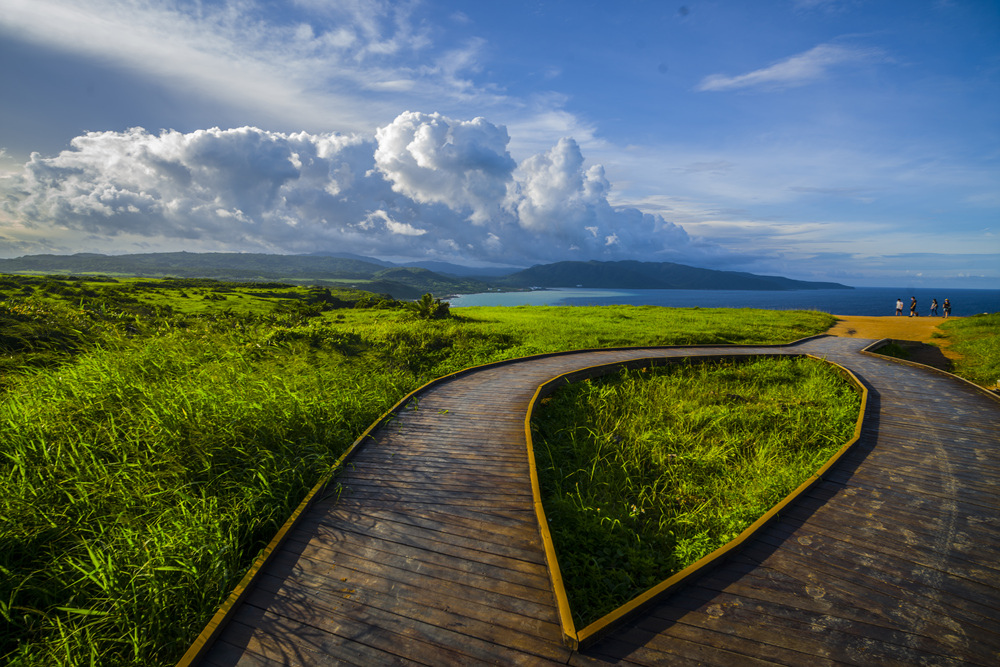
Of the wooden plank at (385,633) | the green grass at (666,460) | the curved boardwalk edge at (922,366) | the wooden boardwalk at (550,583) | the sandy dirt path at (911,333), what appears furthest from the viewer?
the sandy dirt path at (911,333)

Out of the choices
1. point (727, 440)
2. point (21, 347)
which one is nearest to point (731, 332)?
point (727, 440)

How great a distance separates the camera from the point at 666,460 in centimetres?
876

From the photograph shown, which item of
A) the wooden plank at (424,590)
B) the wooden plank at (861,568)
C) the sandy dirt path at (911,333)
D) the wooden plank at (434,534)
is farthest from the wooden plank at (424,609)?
the sandy dirt path at (911,333)

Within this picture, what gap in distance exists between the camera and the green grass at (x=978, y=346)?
15.8 m

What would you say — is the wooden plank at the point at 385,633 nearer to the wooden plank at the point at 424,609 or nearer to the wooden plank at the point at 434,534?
the wooden plank at the point at 424,609

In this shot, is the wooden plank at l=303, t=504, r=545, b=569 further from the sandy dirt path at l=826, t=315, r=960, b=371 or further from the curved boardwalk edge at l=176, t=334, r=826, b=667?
the sandy dirt path at l=826, t=315, r=960, b=371

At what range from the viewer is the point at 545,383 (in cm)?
1100

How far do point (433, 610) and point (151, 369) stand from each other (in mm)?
9256

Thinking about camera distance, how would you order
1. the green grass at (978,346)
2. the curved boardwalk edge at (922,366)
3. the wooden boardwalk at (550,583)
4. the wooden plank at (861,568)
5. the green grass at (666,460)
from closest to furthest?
1. the wooden boardwalk at (550,583)
2. the wooden plank at (861,568)
3. the green grass at (666,460)
4. the curved boardwalk edge at (922,366)
5. the green grass at (978,346)

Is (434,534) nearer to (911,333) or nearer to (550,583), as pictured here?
(550,583)

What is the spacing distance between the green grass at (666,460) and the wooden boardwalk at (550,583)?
909 millimetres

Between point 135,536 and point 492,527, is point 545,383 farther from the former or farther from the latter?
point 135,536

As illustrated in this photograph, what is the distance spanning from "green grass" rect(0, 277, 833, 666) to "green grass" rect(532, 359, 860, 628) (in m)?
4.08

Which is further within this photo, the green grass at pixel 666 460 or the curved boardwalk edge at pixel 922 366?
the curved boardwalk edge at pixel 922 366
